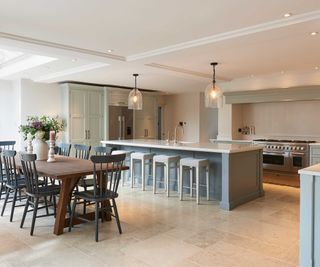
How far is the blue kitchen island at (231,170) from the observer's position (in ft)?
14.9

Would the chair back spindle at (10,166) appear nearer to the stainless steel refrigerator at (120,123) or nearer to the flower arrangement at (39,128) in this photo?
the flower arrangement at (39,128)

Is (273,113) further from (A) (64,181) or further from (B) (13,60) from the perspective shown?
(B) (13,60)

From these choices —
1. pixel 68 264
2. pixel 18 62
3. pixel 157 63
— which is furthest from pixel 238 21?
pixel 18 62

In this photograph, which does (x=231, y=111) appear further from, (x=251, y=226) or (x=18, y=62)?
(x=18, y=62)

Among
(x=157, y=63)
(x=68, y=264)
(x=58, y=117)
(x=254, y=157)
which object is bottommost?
(x=68, y=264)

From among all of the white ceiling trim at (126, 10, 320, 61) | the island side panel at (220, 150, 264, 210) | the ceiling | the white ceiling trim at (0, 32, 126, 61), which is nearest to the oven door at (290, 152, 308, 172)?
the island side panel at (220, 150, 264, 210)

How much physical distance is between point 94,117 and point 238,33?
526 centimetres

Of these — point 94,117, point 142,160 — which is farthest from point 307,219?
point 94,117

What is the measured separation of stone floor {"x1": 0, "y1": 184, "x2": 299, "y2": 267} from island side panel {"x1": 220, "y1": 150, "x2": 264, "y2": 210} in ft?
0.64

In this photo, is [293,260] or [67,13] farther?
[67,13]

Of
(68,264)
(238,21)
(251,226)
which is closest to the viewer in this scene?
(68,264)

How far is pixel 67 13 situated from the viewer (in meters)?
3.09

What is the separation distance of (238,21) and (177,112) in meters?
6.98

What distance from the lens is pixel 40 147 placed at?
4.52 meters
